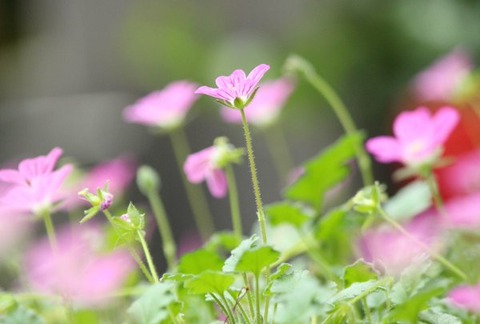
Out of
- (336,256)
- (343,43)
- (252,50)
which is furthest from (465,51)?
(336,256)

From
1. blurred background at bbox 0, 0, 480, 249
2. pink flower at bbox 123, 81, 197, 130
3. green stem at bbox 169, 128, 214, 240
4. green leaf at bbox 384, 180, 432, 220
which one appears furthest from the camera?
green stem at bbox 169, 128, 214, 240

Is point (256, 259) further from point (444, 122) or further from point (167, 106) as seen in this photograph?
point (167, 106)

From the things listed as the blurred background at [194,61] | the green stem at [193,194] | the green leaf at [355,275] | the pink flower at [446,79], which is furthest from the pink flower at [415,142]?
the green stem at [193,194]

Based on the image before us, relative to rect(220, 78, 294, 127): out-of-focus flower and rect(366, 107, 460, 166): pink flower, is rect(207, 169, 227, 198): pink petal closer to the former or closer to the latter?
rect(366, 107, 460, 166): pink flower

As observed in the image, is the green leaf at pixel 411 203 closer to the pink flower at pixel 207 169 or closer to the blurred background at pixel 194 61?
the pink flower at pixel 207 169

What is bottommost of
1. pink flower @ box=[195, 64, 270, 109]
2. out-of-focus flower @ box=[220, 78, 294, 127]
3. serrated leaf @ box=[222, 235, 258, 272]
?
serrated leaf @ box=[222, 235, 258, 272]

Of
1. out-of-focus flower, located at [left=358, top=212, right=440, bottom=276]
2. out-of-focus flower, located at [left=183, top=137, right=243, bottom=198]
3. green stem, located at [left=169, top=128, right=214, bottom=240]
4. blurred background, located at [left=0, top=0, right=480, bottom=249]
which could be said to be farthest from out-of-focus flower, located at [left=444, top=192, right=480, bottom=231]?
green stem, located at [left=169, top=128, right=214, bottom=240]

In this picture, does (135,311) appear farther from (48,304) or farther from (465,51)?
(465,51)
